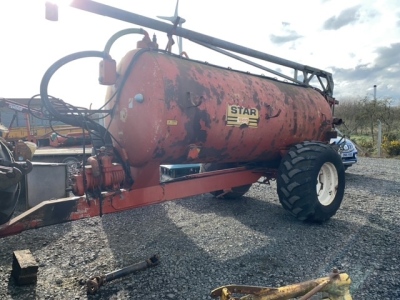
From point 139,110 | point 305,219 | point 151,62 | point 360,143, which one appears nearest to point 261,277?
point 305,219

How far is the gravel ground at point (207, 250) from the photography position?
2885mm

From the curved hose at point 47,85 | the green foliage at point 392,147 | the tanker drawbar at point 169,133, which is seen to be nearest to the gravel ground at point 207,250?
the tanker drawbar at point 169,133

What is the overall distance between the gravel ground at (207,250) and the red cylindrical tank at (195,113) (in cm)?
100

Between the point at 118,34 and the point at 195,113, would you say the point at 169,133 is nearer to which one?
the point at 195,113

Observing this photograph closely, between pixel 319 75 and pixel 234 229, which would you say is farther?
pixel 319 75

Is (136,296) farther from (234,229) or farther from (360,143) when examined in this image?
(360,143)

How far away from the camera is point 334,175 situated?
16.6 feet

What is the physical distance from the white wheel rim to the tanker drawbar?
4 centimetres

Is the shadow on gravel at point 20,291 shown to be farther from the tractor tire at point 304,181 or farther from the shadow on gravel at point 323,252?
the tractor tire at point 304,181

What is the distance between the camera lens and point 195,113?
3.68 meters

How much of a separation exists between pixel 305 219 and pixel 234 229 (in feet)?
3.36

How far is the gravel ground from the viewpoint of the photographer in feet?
9.46

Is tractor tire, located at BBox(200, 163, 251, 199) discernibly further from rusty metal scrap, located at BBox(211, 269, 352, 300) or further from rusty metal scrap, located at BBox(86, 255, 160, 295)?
rusty metal scrap, located at BBox(211, 269, 352, 300)

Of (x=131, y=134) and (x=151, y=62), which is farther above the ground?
(x=151, y=62)
